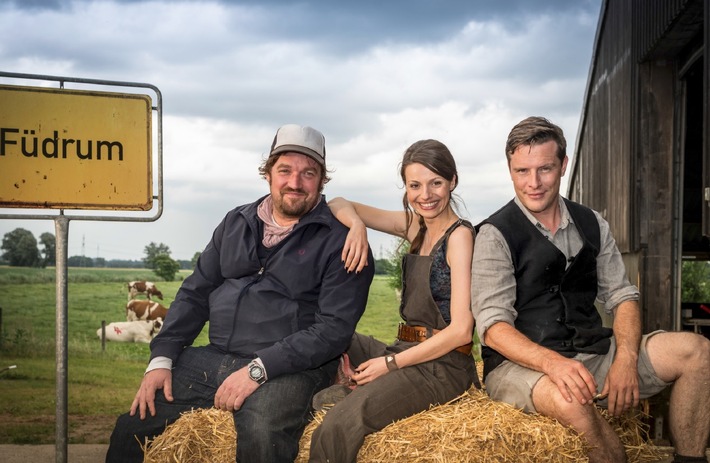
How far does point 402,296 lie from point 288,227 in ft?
2.53

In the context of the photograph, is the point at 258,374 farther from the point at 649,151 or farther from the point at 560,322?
the point at 649,151

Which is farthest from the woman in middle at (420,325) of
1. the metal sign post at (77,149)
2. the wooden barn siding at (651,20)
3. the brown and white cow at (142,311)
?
the brown and white cow at (142,311)

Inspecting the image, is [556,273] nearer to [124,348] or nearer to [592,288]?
[592,288]

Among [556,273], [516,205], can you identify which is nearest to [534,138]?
[516,205]

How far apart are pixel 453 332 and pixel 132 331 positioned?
19.6 metres

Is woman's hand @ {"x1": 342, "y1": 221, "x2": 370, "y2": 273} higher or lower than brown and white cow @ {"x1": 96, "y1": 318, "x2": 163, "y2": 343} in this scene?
higher

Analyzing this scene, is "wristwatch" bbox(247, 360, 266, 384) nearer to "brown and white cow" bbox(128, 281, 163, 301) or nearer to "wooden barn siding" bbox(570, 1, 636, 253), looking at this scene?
"wooden barn siding" bbox(570, 1, 636, 253)

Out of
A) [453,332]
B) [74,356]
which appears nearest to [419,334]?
[453,332]

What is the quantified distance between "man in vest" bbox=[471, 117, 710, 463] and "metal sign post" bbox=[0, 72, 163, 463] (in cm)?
221

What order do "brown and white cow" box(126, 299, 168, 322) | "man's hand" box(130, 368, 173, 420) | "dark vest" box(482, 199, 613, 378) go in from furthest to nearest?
"brown and white cow" box(126, 299, 168, 322), "man's hand" box(130, 368, 173, 420), "dark vest" box(482, 199, 613, 378)

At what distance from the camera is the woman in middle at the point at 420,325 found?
10.5ft

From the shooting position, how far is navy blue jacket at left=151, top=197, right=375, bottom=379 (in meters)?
3.61

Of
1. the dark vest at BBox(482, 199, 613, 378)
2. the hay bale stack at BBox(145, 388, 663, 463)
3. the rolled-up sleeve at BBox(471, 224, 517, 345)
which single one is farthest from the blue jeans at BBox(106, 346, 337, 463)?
the dark vest at BBox(482, 199, 613, 378)

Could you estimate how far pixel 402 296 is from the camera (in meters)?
3.70
